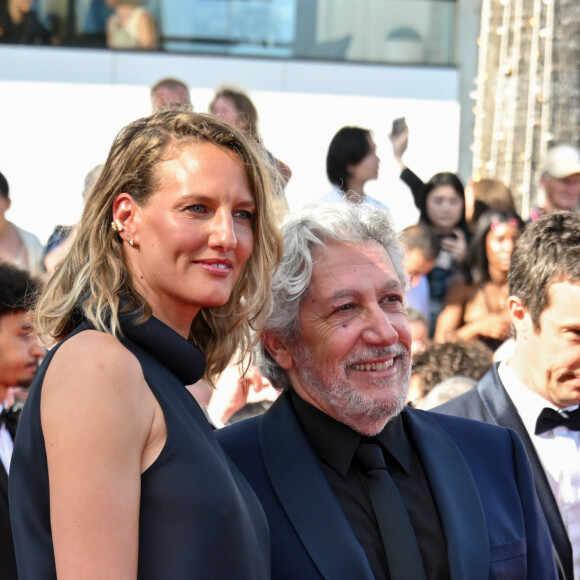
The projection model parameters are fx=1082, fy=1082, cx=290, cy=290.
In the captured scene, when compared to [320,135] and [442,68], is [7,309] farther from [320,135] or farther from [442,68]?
[442,68]

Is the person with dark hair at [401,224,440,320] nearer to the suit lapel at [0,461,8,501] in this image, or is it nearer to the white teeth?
the suit lapel at [0,461,8,501]

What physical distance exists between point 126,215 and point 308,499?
2.73 ft

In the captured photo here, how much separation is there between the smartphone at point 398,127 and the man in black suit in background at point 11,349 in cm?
377

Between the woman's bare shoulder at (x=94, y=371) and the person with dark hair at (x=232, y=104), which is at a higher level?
the person with dark hair at (x=232, y=104)

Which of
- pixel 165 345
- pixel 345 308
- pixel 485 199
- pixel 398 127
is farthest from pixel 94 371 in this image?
pixel 398 127

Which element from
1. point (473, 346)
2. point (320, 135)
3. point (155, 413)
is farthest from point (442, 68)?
point (155, 413)

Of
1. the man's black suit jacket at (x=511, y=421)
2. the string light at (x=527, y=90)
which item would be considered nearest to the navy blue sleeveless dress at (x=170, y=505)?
the man's black suit jacket at (x=511, y=421)

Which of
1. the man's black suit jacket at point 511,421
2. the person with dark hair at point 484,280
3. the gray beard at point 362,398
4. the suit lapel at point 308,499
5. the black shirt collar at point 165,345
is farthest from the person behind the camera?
the person with dark hair at point 484,280

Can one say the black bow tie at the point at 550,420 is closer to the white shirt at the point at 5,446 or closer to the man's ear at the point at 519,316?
the man's ear at the point at 519,316

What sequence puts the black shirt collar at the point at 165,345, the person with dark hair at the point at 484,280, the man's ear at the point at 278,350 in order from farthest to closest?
1. the person with dark hair at the point at 484,280
2. the man's ear at the point at 278,350
3. the black shirt collar at the point at 165,345

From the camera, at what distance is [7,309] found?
439 cm

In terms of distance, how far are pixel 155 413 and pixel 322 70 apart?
680cm

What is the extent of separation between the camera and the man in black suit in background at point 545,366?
11.0 feet

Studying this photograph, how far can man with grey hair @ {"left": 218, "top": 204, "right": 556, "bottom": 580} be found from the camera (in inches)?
101
